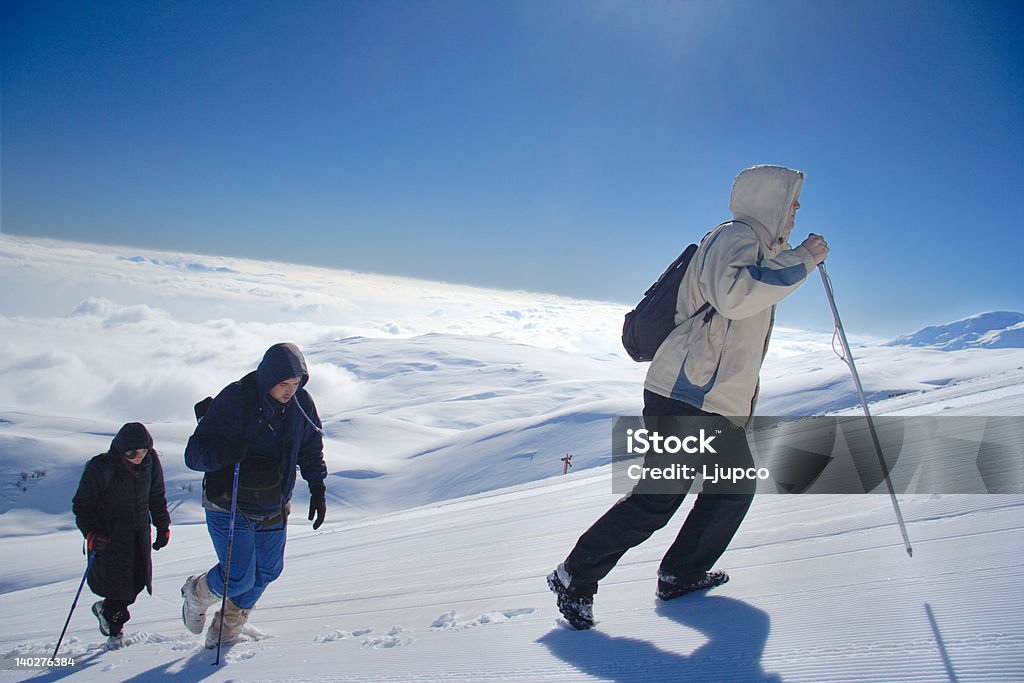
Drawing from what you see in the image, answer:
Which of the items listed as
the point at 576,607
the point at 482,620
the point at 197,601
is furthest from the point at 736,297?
the point at 197,601

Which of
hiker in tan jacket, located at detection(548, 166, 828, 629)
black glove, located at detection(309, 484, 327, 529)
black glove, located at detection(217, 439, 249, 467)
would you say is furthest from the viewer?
black glove, located at detection(309, 484, 327, 529)

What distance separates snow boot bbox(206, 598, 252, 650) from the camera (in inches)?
133

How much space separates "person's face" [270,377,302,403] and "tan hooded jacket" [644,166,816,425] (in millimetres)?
2091

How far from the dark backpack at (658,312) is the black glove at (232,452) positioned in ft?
7.48

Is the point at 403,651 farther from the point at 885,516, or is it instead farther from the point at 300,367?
the point at 885,516

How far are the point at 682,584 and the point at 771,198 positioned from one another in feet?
6.16

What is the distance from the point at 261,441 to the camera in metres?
3.45

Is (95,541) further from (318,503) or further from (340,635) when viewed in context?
(340,635)

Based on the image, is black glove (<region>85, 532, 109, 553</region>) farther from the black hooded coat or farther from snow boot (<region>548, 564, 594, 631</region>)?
snow boot (<region>548, 564, 594, 631</region>)

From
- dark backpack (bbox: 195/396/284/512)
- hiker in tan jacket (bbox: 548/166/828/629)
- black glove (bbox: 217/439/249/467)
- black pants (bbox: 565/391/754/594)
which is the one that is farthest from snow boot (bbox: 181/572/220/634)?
black pants (bbox: 565/391/754/594)

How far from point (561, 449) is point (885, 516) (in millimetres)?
58522

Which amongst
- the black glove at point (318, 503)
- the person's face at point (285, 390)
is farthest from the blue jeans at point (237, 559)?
the person's face at point (285, 390)

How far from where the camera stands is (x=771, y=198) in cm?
260
